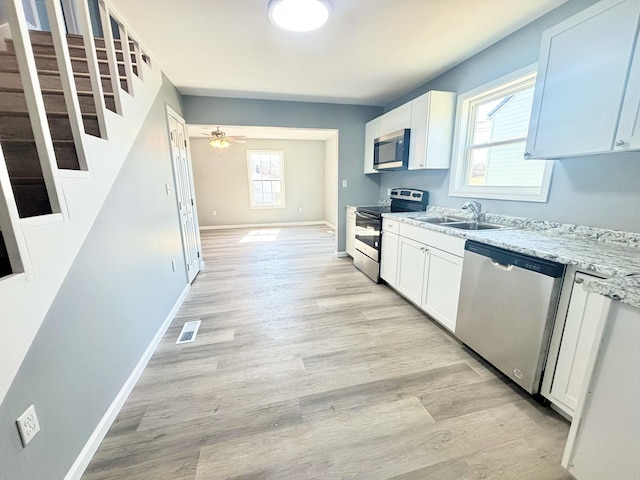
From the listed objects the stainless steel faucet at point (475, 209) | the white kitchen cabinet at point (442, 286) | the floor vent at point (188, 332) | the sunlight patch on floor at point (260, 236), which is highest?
the stainless steel faucet at point (475, 209)

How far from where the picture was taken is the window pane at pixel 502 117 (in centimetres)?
218

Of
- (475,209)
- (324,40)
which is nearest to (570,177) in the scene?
(475,209)

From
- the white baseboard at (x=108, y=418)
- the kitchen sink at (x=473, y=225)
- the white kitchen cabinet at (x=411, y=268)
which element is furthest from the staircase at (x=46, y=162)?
the kitchen sink at (x=473, y=225)

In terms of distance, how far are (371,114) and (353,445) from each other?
4338 mm

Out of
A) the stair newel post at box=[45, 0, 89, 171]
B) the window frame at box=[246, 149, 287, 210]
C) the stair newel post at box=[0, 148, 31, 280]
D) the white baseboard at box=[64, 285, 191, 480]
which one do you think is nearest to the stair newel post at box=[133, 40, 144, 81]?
the stair newel post at box=[45, 0, 89, 171]

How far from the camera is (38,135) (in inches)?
38.4

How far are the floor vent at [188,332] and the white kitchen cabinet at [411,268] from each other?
2.15 meters

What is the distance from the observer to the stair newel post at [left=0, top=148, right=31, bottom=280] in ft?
2.65

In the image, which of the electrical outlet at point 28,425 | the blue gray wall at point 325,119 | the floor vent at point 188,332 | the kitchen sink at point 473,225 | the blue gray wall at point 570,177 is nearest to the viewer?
the electrical outlet at point 28,425

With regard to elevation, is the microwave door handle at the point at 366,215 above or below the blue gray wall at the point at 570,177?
below

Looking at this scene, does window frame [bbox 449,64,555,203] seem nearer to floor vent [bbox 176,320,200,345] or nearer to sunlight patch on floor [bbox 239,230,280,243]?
floor vent [bbox 176,320,200,345]

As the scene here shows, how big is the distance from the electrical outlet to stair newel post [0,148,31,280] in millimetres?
504

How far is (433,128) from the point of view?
282 cm

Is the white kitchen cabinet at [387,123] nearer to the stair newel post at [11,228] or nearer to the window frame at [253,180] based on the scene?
the stair newel post at [11,228]
